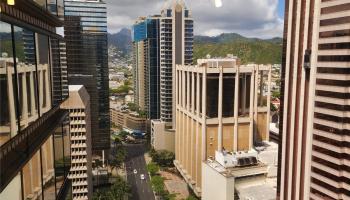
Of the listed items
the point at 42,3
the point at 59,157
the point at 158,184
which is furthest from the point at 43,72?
the point at 158,184

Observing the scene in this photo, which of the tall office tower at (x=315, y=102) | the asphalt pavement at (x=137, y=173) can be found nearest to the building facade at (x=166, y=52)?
the asphalt pavement at (x=137, y=173)

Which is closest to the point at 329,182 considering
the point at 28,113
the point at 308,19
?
the point at 308,19

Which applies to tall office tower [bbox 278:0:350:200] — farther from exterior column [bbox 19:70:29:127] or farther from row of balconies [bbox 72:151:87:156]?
row of balconies [bbox 72:151:87:156]

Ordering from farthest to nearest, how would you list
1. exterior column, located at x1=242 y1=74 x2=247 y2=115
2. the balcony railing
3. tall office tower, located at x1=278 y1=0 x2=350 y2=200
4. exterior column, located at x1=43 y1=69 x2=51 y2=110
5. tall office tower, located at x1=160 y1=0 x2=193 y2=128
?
1. tall office tower, located at x1=160 y1=0 x2=193 y2=128
2. exterior column, located at x1=242 y1=74 x2=247 y2=115
3. tall office tower, located at x1=278 y1=0 x2=350 y2=200
4. exterior column, located at x1=43 y1=69 x2=51 y2=110
5. the balcony railing

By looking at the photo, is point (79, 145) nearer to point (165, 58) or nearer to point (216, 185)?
point (216, 185)

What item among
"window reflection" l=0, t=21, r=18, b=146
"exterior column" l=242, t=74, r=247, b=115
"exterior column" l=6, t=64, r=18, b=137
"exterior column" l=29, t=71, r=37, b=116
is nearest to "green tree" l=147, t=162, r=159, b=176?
"exterior column" l=242, t=74, r=247, b=115

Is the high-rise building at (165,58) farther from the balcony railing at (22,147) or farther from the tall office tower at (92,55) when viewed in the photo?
the balcony railing at (22,147)

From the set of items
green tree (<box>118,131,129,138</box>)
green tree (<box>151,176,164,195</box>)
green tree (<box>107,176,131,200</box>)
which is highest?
green tree (<box>118,131,129,138</box>)
